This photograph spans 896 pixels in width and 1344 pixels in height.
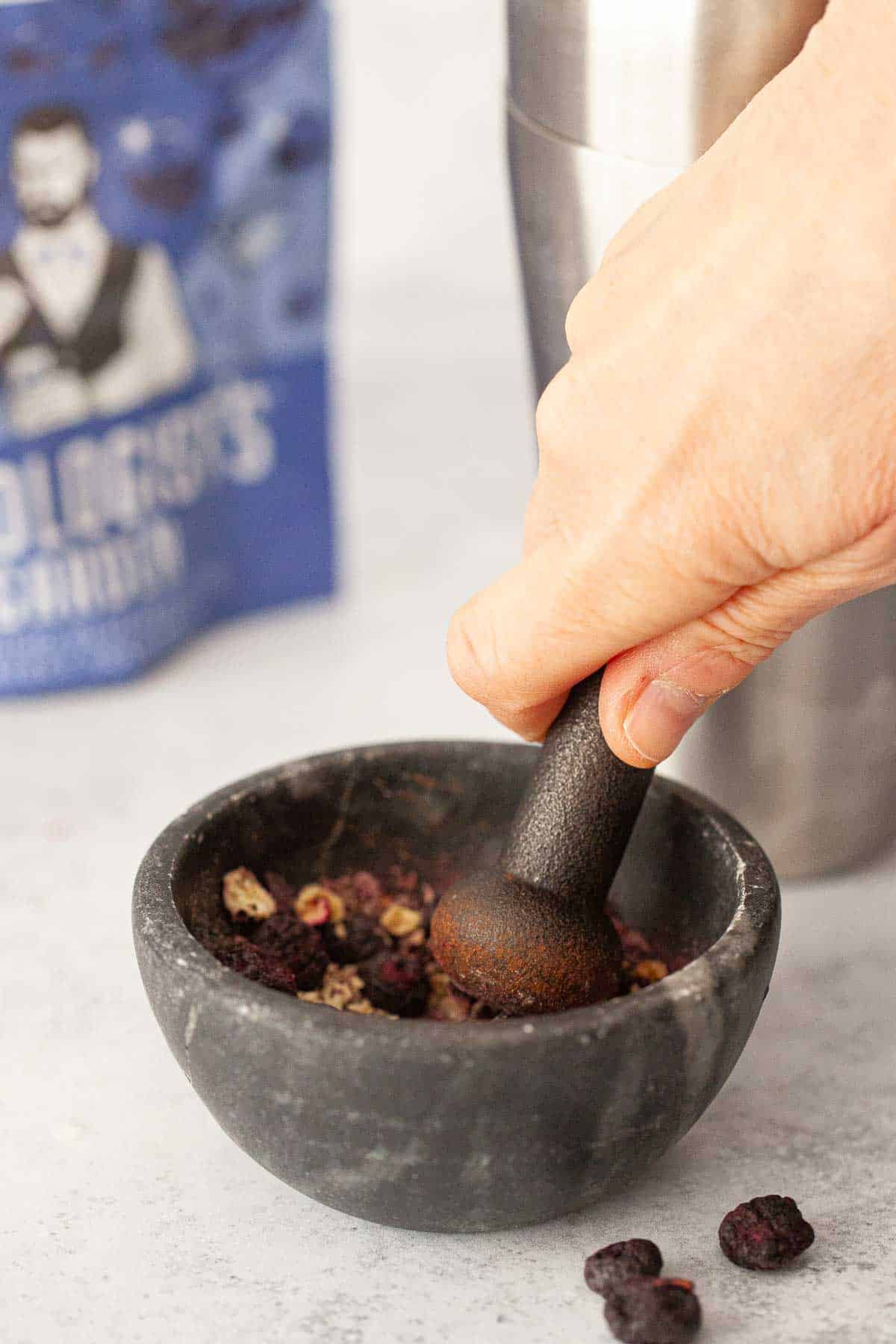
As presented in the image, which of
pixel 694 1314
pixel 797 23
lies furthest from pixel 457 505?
pixel 694 1314

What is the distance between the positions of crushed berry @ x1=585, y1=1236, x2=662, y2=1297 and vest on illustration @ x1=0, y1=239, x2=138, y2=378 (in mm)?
843

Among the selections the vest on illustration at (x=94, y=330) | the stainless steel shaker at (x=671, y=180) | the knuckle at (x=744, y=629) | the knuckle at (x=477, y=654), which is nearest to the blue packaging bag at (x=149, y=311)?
the vest on illustration at (x=94, y=330)

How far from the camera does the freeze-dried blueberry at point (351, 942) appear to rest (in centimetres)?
93

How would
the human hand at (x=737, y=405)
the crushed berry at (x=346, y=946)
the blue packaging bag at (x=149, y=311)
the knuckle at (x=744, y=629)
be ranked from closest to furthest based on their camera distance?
the human hand at (x=737, y=405) < the knuckle at (x=744, y=629) < the crushed berry at (x=346, y=946) < the blue packaging bag at (x=149, y=311)

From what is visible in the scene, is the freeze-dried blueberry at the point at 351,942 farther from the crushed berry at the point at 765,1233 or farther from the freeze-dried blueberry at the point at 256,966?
the crushed berry at the point at 765,1233

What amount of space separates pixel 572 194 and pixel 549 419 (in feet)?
0.94

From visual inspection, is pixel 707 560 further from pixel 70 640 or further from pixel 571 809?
pixel 70 640

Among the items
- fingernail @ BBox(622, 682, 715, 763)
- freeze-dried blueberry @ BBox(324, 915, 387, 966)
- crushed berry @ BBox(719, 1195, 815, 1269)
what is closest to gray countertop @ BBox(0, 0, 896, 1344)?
crushed berry @ BBox(719, 1195, 815, 1269)

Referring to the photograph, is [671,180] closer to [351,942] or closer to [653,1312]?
[351,942]

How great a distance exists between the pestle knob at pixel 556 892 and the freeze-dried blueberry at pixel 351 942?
79 mm

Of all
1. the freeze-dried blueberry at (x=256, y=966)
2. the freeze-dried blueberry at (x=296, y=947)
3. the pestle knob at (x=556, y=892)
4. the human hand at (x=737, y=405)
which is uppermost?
the human hand at (x=737, y=405)

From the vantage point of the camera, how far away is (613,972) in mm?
848

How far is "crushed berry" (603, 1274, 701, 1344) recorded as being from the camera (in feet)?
2.39

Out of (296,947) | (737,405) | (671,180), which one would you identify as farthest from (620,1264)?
(671,180)
